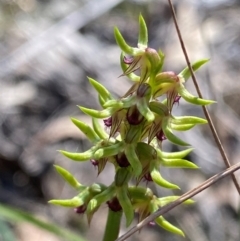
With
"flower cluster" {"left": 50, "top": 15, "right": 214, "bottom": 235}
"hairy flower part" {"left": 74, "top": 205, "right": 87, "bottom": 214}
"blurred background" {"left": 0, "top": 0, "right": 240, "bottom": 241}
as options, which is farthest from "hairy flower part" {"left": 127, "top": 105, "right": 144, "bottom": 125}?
"blurred background" {"left": 0, "top": 0, "right": 240, "bottom": 241}

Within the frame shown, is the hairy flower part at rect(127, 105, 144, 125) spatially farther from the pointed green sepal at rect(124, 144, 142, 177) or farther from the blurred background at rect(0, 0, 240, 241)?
the blurred background at rect(0, 0, 240, 241)

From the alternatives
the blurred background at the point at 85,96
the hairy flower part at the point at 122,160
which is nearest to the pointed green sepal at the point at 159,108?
the hairy flower part at the point at 122,160

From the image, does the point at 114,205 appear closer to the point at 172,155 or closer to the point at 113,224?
the point at 113,224

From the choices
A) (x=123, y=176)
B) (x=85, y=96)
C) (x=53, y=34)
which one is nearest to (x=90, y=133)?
(x=123, y=176)

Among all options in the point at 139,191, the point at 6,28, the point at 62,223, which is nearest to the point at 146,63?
the point at 139,191

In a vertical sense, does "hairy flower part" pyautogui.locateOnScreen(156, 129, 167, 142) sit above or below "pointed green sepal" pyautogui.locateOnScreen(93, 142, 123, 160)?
above

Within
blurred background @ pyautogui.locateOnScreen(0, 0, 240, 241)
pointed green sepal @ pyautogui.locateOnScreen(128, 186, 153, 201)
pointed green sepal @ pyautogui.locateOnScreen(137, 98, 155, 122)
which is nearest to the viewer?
pointed green sepal @ pyautogui.locateOnScreen(137, 98, 155, 122)

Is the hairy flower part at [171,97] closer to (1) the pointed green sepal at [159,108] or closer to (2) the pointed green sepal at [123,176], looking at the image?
(1) the pointed green sepal at [159,108]
